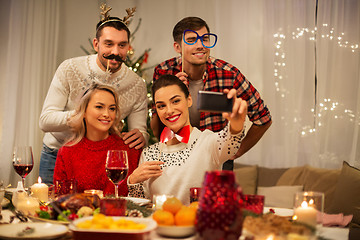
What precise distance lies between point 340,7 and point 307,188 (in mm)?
1879

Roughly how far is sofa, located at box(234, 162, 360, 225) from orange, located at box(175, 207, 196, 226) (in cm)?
246

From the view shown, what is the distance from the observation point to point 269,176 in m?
4.42

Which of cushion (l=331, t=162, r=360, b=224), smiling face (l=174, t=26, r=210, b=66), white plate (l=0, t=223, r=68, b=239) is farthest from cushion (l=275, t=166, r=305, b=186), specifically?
white plate (l=0, t=223, r=68, b=239)

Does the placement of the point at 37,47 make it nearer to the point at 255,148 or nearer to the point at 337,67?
the point at 255,148

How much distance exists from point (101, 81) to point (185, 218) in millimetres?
1888

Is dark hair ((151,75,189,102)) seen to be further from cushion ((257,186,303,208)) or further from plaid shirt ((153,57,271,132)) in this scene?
cushion ((257,186,303,208))

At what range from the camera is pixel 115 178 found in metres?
1.67

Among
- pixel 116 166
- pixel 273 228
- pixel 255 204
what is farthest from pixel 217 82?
pixel 273 228

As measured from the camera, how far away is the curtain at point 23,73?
14.6 ft

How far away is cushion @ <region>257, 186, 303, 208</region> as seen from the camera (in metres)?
3.97

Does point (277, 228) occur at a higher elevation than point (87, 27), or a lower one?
lower

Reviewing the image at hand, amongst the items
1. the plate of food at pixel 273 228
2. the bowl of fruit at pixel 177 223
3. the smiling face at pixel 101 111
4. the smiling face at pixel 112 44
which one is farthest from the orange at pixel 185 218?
the smiling face at pixel 112 44

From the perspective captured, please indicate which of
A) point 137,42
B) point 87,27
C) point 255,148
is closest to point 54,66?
point 87,27

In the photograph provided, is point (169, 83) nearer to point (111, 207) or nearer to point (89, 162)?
point (89, 162)
